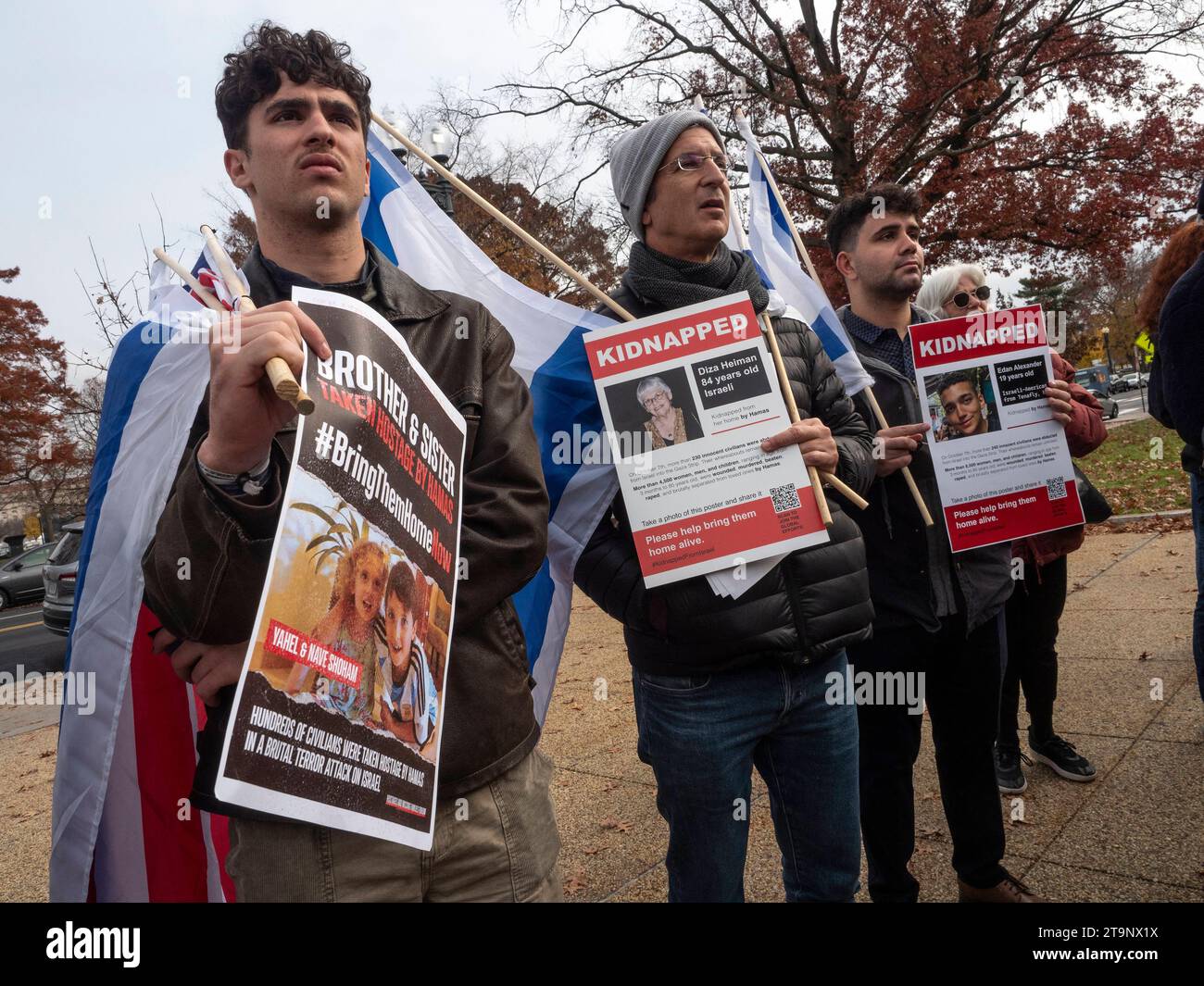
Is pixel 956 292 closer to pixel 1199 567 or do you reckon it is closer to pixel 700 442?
pixel 1199 567

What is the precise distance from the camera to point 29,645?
14031 millimetres

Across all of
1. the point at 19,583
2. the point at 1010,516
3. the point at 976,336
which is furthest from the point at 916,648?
the point at 19,583

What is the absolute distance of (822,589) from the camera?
7.36 ft

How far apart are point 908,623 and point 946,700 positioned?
346mm

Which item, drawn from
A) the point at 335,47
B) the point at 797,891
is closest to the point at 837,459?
the point at 797,891

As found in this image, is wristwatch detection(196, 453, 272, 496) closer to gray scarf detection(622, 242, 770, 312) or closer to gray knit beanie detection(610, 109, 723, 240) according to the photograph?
gray scarf detection(622, 242, 770, 312)

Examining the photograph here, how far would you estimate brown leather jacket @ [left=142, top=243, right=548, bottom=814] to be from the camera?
133cm

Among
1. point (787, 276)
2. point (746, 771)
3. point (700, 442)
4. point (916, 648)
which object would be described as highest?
point (787, 276)

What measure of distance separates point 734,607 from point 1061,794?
251 cm

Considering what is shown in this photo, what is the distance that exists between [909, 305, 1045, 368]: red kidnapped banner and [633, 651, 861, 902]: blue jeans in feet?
4.21

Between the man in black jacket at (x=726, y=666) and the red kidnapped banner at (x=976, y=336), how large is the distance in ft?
3.02

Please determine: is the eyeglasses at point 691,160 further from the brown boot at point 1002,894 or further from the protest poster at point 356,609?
the brown boot at point 1002,894

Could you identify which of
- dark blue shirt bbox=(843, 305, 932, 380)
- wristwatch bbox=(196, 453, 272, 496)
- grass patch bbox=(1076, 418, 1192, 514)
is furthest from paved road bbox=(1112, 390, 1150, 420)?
wristwatch bbox=(196, 453, 272, 496)

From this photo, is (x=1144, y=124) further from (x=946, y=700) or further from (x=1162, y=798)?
(x=946, y=700)
